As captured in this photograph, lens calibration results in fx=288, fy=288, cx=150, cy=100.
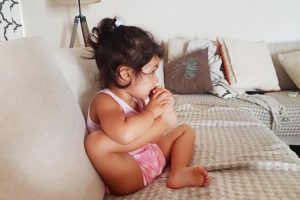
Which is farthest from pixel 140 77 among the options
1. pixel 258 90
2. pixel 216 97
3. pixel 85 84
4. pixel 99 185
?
pixel 258 90

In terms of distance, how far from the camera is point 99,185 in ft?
2.56

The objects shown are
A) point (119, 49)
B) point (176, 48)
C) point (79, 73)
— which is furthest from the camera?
point (176, 48)

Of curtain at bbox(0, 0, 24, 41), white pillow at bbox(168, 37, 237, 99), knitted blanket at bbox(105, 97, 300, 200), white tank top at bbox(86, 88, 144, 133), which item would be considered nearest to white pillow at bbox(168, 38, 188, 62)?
white pillow at bbox(168, 37, 237, 99)

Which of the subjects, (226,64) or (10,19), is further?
(10,19)

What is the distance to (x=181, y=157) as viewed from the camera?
963 millimetres

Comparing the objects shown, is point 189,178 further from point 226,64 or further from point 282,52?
point 282,52

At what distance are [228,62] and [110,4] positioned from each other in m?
1.26

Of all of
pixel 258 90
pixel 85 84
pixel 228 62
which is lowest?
pixel 258 90

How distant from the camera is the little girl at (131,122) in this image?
81 centimetres

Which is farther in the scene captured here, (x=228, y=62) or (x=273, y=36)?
(x=273, y=36)

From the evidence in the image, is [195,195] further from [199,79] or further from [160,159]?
[199,79]

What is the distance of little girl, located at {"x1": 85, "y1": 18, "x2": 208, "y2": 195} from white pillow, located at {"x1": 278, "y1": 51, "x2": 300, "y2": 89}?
1.46 meters

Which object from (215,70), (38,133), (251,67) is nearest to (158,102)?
(38,133)

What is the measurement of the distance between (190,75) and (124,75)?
4.05 ft
